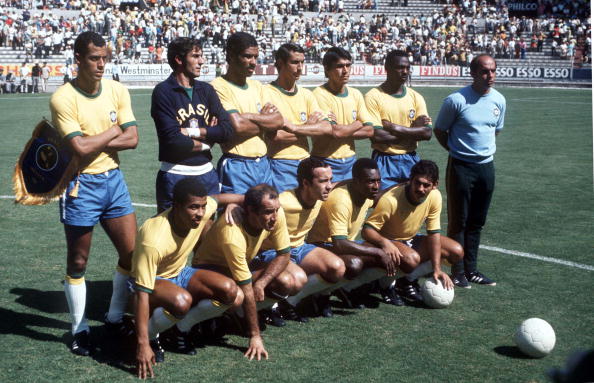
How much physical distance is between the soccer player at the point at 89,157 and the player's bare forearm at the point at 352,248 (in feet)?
6.09

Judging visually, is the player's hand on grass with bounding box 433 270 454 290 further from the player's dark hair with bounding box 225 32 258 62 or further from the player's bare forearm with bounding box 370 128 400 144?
the player's dark hair with bounding box 225 32 258 62

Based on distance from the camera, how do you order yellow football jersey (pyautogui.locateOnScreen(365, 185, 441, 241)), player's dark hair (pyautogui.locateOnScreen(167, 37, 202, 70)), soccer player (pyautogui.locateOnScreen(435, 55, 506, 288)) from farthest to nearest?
1. soccer player (pyautogui.locateOnScreen(435, 55, 506, 288))
2. yellow football jersey (pyautogui.locateOnScreen(365, 185, 441, 241))
3. player's dark hair (pyautogui.locateOnScreen(167, 37, 202, 70))

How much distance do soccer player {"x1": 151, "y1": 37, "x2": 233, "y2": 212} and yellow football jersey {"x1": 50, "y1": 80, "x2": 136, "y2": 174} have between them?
0.33 m

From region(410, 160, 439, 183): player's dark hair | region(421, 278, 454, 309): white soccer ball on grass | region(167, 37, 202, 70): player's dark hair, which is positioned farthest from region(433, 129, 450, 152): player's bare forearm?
region(167, 37, 202, 70): player's dark hair

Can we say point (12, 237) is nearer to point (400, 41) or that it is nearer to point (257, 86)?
point (257, 86)

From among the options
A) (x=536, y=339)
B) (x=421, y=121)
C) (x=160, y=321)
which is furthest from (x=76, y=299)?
(x=421, y=121)

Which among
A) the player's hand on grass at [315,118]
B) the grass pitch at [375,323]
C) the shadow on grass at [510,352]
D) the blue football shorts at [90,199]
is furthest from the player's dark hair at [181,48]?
the shadow on grass at [510,352]

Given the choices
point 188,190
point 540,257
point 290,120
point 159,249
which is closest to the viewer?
Result: point 188,190

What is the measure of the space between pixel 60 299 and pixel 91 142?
2.18 m

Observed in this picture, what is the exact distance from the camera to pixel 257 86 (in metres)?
6.76

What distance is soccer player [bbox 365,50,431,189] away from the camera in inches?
290

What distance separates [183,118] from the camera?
580cm

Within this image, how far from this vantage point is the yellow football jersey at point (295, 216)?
6.18 m

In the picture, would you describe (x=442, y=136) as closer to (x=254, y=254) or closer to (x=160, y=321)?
(x=254, y=254)
